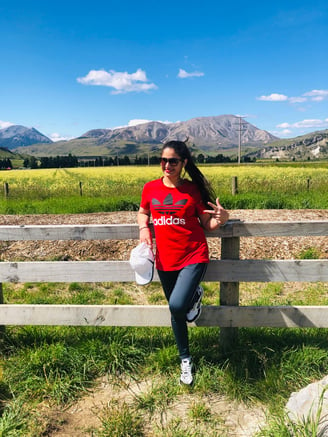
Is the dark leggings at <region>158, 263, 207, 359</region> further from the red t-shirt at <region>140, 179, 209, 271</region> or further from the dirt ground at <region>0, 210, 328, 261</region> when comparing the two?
the dirt ground at <region>0, 210, 328, 261</region>

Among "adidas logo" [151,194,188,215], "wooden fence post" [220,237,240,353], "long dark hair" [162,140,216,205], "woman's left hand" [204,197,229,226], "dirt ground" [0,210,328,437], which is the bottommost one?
"dirt ground" [0,210,328,437]

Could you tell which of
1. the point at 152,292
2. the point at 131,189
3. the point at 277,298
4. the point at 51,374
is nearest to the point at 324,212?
the point at 277,298

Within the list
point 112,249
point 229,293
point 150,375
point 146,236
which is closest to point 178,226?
point 146,236

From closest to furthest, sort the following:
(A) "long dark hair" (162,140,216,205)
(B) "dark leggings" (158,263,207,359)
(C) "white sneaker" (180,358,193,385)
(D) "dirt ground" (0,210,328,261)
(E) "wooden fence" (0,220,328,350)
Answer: (B) "dark leggings" (158,263,207,359)
(A) "long dark hair" (162,140,216,205)
(C) "white sneaker" (180,358,193,385)
(E) "wooden fence" (0,220,328,350)
(D) "dirt ground" (0,210,328,261)

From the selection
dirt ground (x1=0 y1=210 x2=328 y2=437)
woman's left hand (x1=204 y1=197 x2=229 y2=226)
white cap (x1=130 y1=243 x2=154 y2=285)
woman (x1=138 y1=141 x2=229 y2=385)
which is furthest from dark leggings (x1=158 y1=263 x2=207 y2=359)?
dirt ground (x1=0 y1=210 x2=328 y2=437)

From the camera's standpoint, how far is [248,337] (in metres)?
3.67

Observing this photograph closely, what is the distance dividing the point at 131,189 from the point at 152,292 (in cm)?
1370

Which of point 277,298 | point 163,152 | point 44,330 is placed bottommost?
point 277,298

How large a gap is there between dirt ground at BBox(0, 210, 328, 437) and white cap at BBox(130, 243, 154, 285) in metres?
1.04

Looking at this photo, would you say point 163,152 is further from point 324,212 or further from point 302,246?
point 324,212

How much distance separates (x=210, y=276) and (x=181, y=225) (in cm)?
72

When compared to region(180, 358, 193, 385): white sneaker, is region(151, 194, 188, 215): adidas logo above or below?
above

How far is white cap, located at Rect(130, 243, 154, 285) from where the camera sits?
283cm

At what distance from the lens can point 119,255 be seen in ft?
24.0
